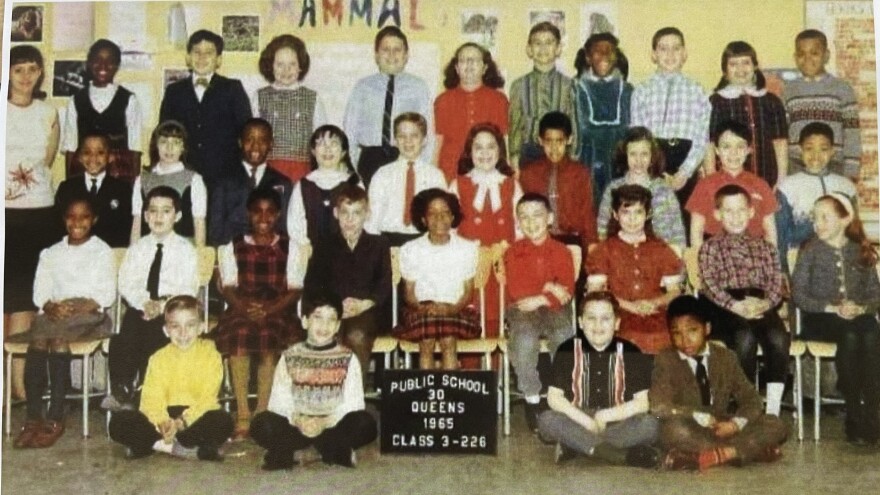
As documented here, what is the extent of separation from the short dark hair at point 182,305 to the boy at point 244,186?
0.19 meters

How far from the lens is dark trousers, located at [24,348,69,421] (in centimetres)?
353

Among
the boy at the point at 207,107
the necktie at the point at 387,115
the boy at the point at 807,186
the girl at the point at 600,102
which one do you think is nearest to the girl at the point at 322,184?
the necktie at the point at 387,115

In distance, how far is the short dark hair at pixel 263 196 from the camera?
3611 mm

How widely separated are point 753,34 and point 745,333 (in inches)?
35.9

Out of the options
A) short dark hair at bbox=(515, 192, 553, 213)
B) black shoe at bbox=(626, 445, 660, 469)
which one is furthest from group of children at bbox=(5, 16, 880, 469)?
black shoe at bbox=(626, 445, 660, 469)

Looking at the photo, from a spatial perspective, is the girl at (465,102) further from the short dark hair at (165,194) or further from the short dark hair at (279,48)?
the short dark hair at (165,194)

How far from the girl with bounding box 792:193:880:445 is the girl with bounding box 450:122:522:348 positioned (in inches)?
35.1

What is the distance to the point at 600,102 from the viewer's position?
362 centimetres

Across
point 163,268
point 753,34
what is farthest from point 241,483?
point 753,34

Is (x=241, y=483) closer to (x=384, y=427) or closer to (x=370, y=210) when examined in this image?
(x=384, y=427)

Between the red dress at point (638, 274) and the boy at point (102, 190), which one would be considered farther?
the boy at point (102, 190)

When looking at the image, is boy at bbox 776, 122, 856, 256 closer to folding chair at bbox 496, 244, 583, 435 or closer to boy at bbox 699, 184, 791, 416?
boy at bbox 699, 184, 791, 416

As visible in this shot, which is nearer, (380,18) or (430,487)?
(430,487)

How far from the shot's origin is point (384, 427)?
11.3 feet
